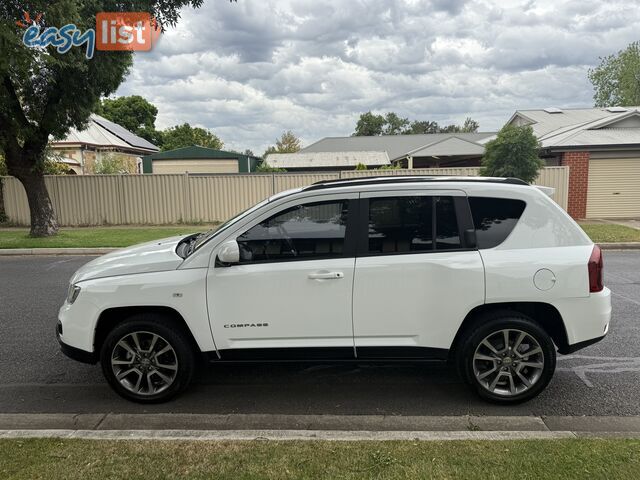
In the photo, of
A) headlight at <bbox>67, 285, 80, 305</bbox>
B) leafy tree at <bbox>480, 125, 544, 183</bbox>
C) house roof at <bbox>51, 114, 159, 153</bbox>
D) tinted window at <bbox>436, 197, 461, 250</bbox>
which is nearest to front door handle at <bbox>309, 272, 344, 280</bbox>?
tinted window at <bbox>436, 197, 461, 250</bbox>

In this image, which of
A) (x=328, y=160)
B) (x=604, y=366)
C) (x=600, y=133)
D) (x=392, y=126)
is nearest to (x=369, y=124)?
(x=392, y=126)

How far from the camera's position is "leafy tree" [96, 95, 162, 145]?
183ft

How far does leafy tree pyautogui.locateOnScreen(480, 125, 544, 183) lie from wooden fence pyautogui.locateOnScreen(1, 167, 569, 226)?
8.03ft

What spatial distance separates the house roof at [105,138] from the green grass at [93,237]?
12574 millimetres

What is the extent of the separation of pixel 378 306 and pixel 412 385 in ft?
3.48

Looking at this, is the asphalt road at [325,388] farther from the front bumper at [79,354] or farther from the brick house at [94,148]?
the brick house at [94,148]

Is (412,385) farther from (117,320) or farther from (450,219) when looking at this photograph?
(117,320)

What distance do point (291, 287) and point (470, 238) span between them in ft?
4.79

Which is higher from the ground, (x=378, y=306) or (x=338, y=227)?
(x=338, y=227)

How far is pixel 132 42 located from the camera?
12.7 m

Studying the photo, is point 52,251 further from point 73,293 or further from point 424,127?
point 424,127

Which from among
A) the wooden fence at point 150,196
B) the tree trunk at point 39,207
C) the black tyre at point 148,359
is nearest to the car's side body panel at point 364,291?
the black tyre at point 148,359

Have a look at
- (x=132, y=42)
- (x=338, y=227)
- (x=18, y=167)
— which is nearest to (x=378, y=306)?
(x=338, y=227)

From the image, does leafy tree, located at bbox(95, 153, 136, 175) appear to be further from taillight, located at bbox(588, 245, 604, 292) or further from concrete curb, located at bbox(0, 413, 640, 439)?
taillight, located at bbox(588, 245, 604, 292)
